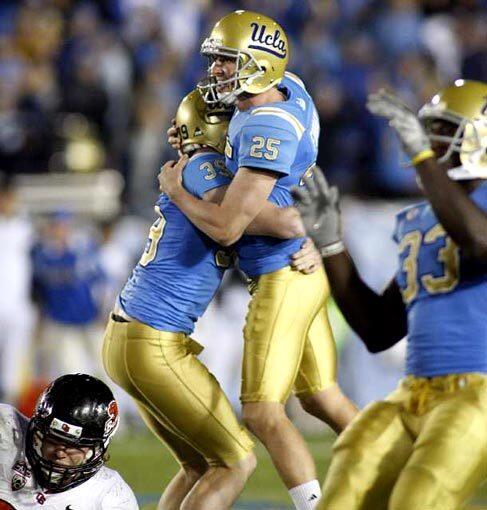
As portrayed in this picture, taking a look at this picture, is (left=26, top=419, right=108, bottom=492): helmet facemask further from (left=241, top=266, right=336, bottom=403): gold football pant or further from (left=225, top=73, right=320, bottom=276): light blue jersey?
(left=225, top=73, right=320, bottom=276): light blue jersey

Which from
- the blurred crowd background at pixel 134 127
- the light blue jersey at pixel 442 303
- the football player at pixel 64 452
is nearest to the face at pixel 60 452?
the football player at pixel 64 452

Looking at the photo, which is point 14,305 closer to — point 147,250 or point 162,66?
point 162,66

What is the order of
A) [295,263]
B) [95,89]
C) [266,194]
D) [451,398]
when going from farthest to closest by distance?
[95,89], [295,263], [266,194], [451,398]

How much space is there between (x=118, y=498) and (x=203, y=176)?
116cm

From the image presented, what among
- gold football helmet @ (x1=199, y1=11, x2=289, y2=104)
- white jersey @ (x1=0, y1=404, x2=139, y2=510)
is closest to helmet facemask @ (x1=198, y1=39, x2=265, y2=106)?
gold football helmet @ (x1=199, y1=11, x2=289, y2=104)

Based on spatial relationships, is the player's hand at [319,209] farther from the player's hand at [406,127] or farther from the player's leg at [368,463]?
the player's leg at [368,463]

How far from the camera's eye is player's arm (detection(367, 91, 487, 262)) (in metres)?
3.35

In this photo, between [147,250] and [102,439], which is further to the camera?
[147,250]

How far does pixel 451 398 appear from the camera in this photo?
11.2ft

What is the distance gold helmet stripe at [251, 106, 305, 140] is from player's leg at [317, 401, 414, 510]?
123 centimetres

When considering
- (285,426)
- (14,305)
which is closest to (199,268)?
(285,426)

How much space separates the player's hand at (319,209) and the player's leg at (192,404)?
37.0 inches

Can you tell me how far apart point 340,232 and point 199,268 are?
3.00ft

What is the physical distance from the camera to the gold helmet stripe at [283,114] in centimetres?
434
